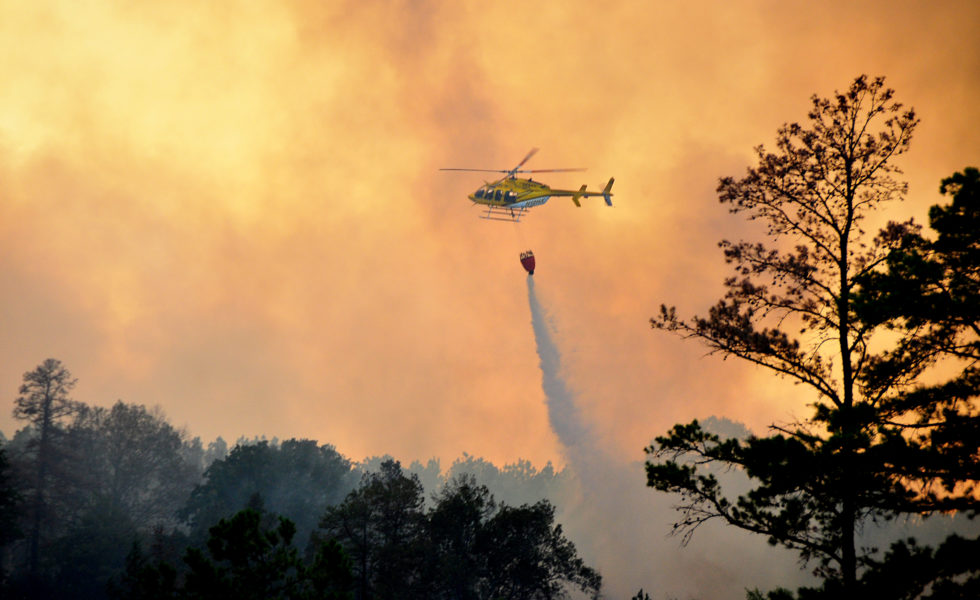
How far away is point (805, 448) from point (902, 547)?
2.22 meters

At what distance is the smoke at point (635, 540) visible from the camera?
87.1 meters

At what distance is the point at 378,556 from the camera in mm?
36438

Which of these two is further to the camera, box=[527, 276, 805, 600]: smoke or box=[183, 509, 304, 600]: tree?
box=[527, 276, 805, 600]: smoke

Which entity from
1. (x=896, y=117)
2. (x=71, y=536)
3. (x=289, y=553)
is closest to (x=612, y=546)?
(x=71, y=536)

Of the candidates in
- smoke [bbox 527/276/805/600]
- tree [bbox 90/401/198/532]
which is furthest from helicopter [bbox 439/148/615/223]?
tree [bbox 90/401/198/532]

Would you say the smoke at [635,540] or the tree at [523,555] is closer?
the tree at [523,555]

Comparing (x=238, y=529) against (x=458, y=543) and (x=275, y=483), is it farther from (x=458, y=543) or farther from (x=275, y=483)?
(x=275, y=483)

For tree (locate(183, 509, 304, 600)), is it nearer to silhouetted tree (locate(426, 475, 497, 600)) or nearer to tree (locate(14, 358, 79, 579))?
silhouetted tree (locate(426, 475, 497, 600))

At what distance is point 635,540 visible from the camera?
106938 mm

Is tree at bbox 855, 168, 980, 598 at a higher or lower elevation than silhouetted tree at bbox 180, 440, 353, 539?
lower

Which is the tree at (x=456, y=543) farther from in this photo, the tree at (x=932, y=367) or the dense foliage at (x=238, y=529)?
the tree at (x=932, y=367)

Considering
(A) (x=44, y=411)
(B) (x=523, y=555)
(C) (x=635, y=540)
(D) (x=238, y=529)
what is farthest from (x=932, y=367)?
(C) (x=635, y=540)

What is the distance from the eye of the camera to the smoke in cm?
8706

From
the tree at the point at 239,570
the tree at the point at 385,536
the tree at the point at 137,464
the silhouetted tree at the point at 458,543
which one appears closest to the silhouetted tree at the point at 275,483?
the tree at the point at 137,464
